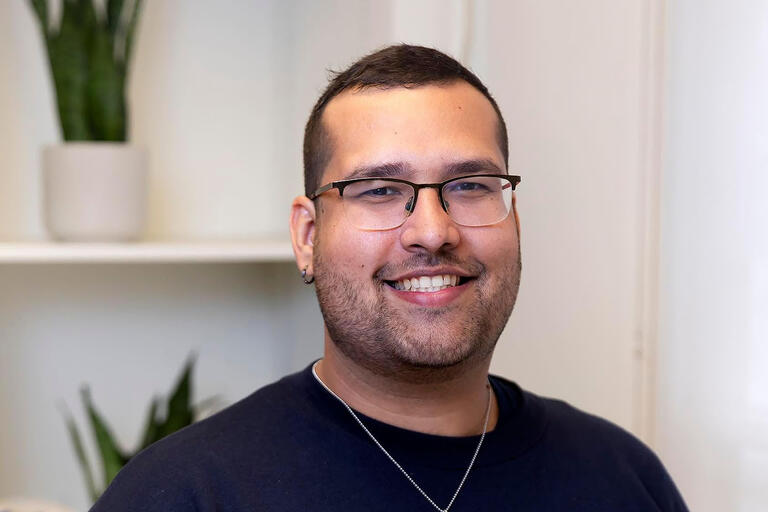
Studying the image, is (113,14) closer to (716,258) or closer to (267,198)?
(267,198)

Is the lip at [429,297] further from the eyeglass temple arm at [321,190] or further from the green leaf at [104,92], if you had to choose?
the green leaf at [104,92]

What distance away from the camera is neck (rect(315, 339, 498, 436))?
1041mm

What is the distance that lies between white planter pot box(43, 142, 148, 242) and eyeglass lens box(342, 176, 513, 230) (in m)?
0.82

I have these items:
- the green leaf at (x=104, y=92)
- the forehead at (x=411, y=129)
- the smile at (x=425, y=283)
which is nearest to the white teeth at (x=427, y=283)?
the smile at (x=425, y=283)

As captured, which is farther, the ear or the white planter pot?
the white planter pot

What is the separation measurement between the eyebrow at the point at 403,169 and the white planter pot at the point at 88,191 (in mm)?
816

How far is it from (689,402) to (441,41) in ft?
2.44

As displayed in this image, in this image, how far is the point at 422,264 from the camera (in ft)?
3.20

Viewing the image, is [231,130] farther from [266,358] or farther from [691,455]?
[691,455]

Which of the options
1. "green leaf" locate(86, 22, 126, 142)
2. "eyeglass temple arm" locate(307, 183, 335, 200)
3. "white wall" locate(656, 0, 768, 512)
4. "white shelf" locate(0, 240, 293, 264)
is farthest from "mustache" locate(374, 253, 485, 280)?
"green leaf" locate(86, 22, 126, 142)

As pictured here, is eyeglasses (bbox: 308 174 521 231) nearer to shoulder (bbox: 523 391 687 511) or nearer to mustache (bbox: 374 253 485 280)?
mustache (bbox: 374 253 485 280)

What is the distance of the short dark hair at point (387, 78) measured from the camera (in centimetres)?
104

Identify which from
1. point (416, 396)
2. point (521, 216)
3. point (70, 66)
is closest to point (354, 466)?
point (416, 396)

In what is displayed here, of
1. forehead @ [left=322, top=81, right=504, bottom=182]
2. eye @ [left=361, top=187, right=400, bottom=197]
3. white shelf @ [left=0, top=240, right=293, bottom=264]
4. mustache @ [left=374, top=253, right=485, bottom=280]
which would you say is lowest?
white shelf @ [left=0, top=240, right=293, bottom=264]
